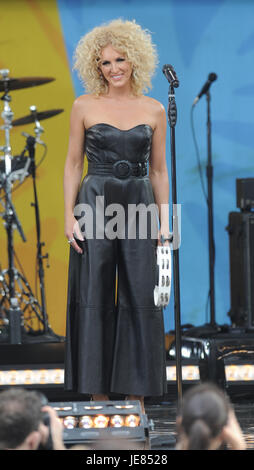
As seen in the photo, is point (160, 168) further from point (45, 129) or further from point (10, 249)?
point (45, 129)

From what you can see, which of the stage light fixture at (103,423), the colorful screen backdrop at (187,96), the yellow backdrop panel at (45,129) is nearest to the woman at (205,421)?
the stage light fixture at (103,423)

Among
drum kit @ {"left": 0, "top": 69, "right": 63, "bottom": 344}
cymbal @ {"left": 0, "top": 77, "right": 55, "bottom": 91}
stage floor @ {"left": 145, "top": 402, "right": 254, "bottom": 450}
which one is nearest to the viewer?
stage floor @ {"left": 145, "top": 402, "right": 254, "bottom": 450}

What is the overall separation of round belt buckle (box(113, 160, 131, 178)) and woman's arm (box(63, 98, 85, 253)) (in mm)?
170

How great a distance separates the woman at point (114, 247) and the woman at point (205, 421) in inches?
61.8

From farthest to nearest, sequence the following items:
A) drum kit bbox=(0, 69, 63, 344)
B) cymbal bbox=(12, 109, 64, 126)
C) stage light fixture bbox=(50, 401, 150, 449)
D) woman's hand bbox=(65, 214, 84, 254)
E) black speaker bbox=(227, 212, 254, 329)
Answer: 1. cymbal bbox=(12, 109, 64, 126)
2. drum kit bbox=(0, 69, 63, 344)
3. black speaker bbox=(227, 212, 254, 329)
4. woman's hand bbox=(65, 214, 84, 254)
5. stage light fixture bbox=(50, 401, 150, 449)

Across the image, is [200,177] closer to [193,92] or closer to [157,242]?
[193,92]

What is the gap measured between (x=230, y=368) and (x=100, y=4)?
311cm

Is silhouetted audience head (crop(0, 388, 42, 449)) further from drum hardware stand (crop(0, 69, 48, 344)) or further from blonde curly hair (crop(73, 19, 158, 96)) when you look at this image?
drum hardware stand (crop(0, 69, 48, 344))

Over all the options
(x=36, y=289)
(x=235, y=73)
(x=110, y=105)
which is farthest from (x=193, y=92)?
(x=110, y=105)

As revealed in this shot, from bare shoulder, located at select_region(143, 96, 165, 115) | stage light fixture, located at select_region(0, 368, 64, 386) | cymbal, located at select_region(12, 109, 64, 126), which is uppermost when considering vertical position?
cymbal, located at select_region(12, 109, 64, 126)

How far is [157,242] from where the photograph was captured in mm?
3020

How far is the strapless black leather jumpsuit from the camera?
2.94 metres

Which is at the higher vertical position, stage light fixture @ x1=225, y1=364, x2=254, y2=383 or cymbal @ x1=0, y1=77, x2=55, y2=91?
cymbal @ x1=0, y1=77, x2=55, y2=91

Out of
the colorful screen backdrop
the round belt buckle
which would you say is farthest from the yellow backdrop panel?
the round belt buckle
